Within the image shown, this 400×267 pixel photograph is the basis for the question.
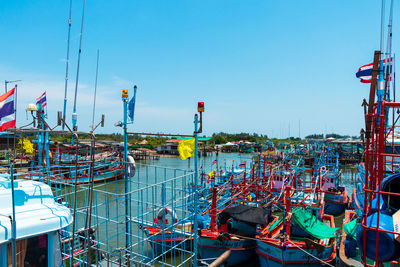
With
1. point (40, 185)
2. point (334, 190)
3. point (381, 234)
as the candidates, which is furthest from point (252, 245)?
point (334, 190)

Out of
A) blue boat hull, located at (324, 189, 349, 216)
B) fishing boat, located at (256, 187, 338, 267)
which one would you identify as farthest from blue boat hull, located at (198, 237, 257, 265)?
blue boat hull, located at (324, 189, 349, 216)

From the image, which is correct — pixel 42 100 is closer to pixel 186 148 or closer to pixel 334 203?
pixel 186 148

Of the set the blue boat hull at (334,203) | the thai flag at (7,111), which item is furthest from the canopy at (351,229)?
the blue boat hull at (334,203)

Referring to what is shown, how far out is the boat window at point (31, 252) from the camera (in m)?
4.68

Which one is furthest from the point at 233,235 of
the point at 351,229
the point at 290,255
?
the point at 351,229

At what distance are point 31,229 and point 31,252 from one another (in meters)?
0.49

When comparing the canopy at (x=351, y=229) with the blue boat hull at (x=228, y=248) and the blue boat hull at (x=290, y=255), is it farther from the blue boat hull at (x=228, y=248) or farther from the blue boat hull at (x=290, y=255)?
the blue boat hull at (x=228, y=248)

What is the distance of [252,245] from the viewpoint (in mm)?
13570

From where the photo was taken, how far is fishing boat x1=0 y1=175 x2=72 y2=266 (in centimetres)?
452

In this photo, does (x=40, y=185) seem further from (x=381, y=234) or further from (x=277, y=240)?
(x=277, y=240)

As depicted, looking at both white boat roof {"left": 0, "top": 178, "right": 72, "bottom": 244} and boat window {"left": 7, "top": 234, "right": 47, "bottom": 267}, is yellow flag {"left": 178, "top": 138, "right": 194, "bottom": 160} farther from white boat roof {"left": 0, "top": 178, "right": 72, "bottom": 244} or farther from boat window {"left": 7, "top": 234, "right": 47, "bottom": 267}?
boat window {"left": 7, "top": 234, "right": 47, "bottom": 267}

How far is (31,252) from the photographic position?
15.9 feet

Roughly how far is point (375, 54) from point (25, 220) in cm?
711

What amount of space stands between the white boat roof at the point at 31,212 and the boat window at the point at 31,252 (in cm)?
20
